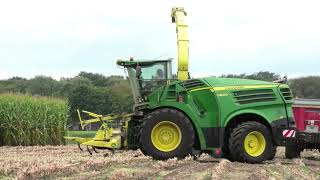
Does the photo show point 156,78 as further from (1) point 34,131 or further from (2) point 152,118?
(1) point 34,131

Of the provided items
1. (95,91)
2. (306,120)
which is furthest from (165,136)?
(95,91)

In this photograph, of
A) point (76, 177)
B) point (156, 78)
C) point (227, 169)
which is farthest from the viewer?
point (156, 78)

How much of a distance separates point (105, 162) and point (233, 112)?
3.04m

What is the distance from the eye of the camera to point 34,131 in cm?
1853

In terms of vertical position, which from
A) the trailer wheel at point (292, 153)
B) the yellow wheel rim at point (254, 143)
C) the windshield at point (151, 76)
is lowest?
the trailer wheel at point (292, 153)

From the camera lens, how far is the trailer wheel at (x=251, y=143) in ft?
34.6

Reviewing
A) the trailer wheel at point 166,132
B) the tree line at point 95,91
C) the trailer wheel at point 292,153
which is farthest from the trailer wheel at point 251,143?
the tree line at point 95,91

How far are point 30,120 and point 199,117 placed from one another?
9702 mm

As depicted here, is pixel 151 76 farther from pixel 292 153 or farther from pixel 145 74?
pixel 292 153

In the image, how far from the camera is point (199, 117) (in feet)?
35.1

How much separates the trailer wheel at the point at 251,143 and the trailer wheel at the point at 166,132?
36.4 inches

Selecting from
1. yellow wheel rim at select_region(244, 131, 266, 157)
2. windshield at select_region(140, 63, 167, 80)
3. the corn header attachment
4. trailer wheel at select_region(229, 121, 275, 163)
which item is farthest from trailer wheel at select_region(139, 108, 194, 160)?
yellow wheel rim at select_region(244, 131, 266, 157)

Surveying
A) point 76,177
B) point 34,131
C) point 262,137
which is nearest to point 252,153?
point 262,137

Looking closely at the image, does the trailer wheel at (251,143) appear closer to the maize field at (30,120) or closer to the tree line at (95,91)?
the maize field at (30,120)
